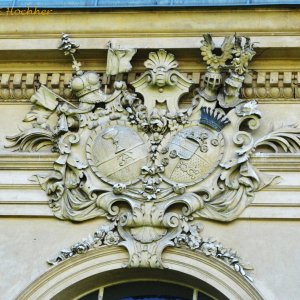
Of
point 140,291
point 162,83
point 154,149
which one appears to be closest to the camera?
point 140,291

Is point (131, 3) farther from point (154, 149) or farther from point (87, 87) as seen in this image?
point (154, 149)

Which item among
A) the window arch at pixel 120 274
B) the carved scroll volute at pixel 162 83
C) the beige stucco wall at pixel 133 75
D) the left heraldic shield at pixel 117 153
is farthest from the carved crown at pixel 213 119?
the window arch at pixel 120 274

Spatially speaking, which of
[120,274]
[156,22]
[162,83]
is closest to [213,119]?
[162,83]

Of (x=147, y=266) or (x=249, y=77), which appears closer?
(x=147, y=266)

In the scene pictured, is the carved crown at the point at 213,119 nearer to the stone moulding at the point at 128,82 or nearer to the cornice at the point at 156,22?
the stone moulding at the point at 128,82

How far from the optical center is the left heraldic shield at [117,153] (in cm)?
1288

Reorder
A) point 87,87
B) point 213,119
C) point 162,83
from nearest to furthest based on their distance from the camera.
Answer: point 213,119
point 162,83
point 87,87

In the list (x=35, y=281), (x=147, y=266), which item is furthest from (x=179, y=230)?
(x=35, y=281)

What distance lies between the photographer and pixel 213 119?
42.7 feet

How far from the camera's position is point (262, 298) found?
12.0 meters

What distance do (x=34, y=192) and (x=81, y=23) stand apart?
202 cm

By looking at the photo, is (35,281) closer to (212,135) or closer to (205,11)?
(212,135)

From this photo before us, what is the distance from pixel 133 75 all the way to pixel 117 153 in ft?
3.45

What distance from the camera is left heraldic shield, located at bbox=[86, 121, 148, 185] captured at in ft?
42.2
